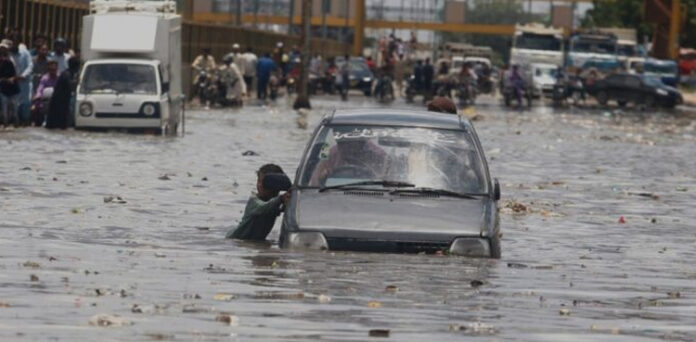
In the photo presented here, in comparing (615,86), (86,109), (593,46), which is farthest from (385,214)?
(593,46)

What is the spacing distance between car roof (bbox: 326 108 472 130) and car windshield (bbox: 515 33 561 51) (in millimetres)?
73794

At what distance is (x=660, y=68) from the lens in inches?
3649

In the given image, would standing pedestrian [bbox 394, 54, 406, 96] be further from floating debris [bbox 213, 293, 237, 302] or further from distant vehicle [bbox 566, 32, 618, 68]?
floating debris [bbox 213, 293, 237, 302]

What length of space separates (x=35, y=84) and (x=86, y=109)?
5.72 feet

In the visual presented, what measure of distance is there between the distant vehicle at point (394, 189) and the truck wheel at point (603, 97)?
63.6 metres

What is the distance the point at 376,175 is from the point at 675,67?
7976 cm

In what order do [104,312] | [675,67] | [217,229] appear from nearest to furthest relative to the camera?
[104,312] < [217,229] < [675,67]

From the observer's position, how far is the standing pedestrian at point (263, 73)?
66.8 meters

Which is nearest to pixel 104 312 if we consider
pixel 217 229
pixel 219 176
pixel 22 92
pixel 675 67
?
pixel 217 229

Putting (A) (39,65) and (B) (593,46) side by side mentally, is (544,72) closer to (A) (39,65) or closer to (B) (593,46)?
(B) (593,46)

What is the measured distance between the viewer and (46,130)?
37656 mm

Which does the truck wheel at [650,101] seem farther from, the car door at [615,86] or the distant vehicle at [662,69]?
the distant vehicle at [662,69]

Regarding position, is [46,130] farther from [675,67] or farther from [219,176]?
[675,67]

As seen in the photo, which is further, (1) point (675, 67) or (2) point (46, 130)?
(1) point (675, 67)
